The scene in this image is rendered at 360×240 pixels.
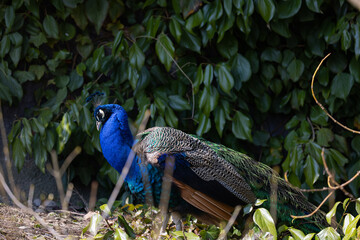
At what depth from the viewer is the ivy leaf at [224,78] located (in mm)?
2816

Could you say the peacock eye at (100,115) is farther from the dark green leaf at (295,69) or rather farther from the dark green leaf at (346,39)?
the dark green leaf at (346,39)

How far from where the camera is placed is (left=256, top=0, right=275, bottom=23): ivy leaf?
2.72 metres

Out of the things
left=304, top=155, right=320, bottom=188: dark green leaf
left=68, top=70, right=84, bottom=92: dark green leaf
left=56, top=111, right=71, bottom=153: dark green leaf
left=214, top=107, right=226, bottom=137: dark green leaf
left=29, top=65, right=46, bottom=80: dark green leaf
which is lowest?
left=304, top=155, right=320, bottom=188: dark green leaf

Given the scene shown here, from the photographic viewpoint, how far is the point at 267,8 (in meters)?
2.73

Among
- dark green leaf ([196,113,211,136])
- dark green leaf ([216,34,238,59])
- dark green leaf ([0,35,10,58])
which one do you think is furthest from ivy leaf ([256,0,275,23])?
dark green leaf ([0,35,10,58])

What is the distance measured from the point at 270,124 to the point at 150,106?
882 mm

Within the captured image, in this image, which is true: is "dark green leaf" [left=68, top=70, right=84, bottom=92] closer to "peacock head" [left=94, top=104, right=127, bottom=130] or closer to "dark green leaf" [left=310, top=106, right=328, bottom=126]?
"peacock head" [left=94, top=104, right=127, bottom=130]

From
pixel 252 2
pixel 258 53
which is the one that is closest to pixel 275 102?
pixel 258 53

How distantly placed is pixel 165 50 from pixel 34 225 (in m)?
1.24

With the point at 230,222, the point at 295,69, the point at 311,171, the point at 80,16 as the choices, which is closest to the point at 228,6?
the point at 295,69

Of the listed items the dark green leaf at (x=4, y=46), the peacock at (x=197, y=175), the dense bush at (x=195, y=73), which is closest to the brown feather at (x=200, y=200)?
the peacock at (x=197, y=175)

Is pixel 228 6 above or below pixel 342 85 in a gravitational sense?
above

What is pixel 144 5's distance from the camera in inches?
117

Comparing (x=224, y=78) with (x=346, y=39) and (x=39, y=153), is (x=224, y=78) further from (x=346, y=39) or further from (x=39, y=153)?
(x=39, y=153)
